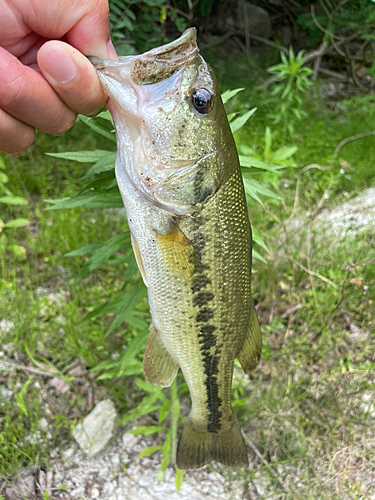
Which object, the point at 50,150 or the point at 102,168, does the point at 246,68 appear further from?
the point at 102,168

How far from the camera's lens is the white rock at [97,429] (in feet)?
8.09

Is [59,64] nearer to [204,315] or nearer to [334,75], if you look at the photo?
[204,315]

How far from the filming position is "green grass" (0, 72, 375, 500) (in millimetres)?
2406

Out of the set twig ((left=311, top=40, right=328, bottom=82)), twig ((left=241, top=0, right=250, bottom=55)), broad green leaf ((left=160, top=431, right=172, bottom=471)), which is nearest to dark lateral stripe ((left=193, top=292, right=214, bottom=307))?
broad green leaf ((left=160, top=431, right=172, bottom=471))

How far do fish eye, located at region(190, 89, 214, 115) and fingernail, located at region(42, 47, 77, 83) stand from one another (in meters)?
0.42

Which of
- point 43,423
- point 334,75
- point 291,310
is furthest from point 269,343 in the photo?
point 334,75

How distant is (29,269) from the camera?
321cm

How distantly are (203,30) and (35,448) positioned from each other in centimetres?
655

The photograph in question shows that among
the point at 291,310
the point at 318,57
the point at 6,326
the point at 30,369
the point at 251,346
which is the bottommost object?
the point at 291,310

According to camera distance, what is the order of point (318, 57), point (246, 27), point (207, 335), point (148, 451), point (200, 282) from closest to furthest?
1. point (200, 282)
2. point (207, 335)
3. point (148, 451)
4. point (318, 57)
5. point (246, 27)

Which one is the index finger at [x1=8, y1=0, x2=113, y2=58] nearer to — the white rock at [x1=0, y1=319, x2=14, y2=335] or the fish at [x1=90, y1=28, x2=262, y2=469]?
the fish at [x1=90, y1=28, x2=262, y2=469]

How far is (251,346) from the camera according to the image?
1.77 m

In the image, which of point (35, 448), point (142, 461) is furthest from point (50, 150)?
point (142, 461)

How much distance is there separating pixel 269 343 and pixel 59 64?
2556 millimetres
